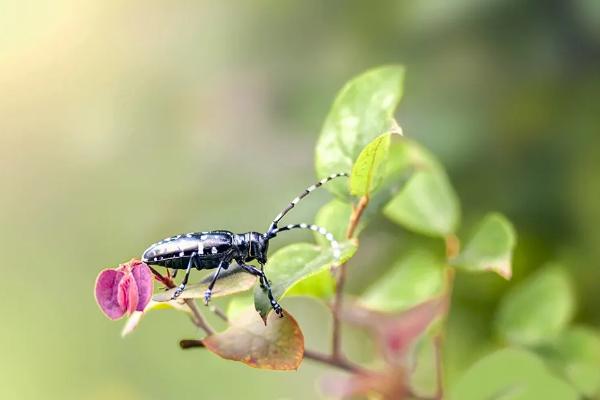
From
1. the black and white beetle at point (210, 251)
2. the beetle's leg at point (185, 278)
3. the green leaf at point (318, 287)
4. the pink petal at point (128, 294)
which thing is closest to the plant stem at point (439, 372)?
the green leaf at point (318, 287)

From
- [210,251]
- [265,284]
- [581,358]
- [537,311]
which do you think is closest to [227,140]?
[537,311]

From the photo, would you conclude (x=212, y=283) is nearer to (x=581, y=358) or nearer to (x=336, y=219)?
(x=336, y=219)

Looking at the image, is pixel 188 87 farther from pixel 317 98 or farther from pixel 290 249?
pixel 290 249

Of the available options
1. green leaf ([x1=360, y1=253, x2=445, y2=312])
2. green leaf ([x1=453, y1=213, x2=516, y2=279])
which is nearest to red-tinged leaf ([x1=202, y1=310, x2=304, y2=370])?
green leaf ([x1=453, y1=213, x2=516, y2=279])

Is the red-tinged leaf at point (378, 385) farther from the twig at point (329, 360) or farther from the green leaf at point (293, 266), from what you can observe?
the green leaf at point (293, 266)

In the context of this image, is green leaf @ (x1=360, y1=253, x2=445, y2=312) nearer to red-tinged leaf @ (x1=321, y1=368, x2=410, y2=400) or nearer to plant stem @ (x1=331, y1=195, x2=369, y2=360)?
red-tinged leaf @ (x1=321, y1=368, x2=410, y2=400)
